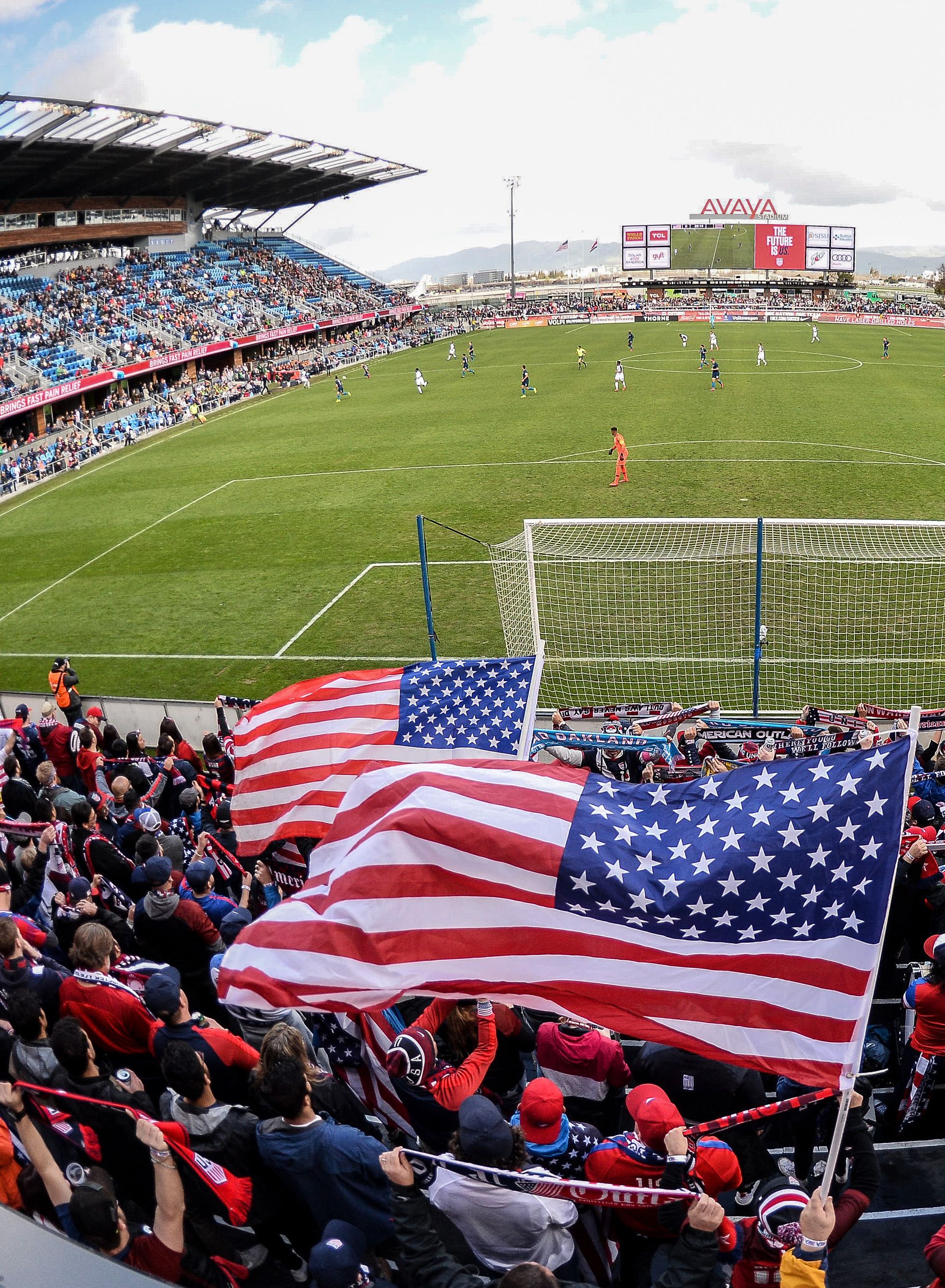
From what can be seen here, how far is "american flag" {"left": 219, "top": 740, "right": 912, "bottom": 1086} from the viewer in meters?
3.89

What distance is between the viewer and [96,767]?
1088 cm

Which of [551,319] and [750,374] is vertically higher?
[551,319]

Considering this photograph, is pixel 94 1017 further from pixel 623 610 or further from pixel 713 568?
pixel 713 568

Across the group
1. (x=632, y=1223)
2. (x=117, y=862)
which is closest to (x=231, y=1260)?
(x=632, y=1223)

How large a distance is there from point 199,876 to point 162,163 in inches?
2455

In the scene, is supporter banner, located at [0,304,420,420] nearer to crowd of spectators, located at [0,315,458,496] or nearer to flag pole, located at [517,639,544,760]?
crowd of spectators, located at [0,315,458,496]

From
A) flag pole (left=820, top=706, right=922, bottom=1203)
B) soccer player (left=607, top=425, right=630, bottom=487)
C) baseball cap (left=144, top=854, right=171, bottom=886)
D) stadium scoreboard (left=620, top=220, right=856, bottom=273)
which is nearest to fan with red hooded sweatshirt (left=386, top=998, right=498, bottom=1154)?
flag pole (left=820, top=706, right=922, bottom=1203)

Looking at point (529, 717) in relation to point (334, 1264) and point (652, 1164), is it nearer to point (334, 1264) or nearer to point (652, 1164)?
point (652, 1164)

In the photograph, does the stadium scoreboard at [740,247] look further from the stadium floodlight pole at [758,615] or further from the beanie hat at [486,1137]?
the beanie hat at [486,1137]

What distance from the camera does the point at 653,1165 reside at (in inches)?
140

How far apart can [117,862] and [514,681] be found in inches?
138

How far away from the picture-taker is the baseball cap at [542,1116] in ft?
12.0

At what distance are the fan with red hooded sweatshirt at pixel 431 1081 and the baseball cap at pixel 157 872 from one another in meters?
2.04

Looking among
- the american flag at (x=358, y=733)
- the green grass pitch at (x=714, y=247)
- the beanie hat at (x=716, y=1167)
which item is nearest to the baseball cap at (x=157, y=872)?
the american flag at (x=358, y=733)
